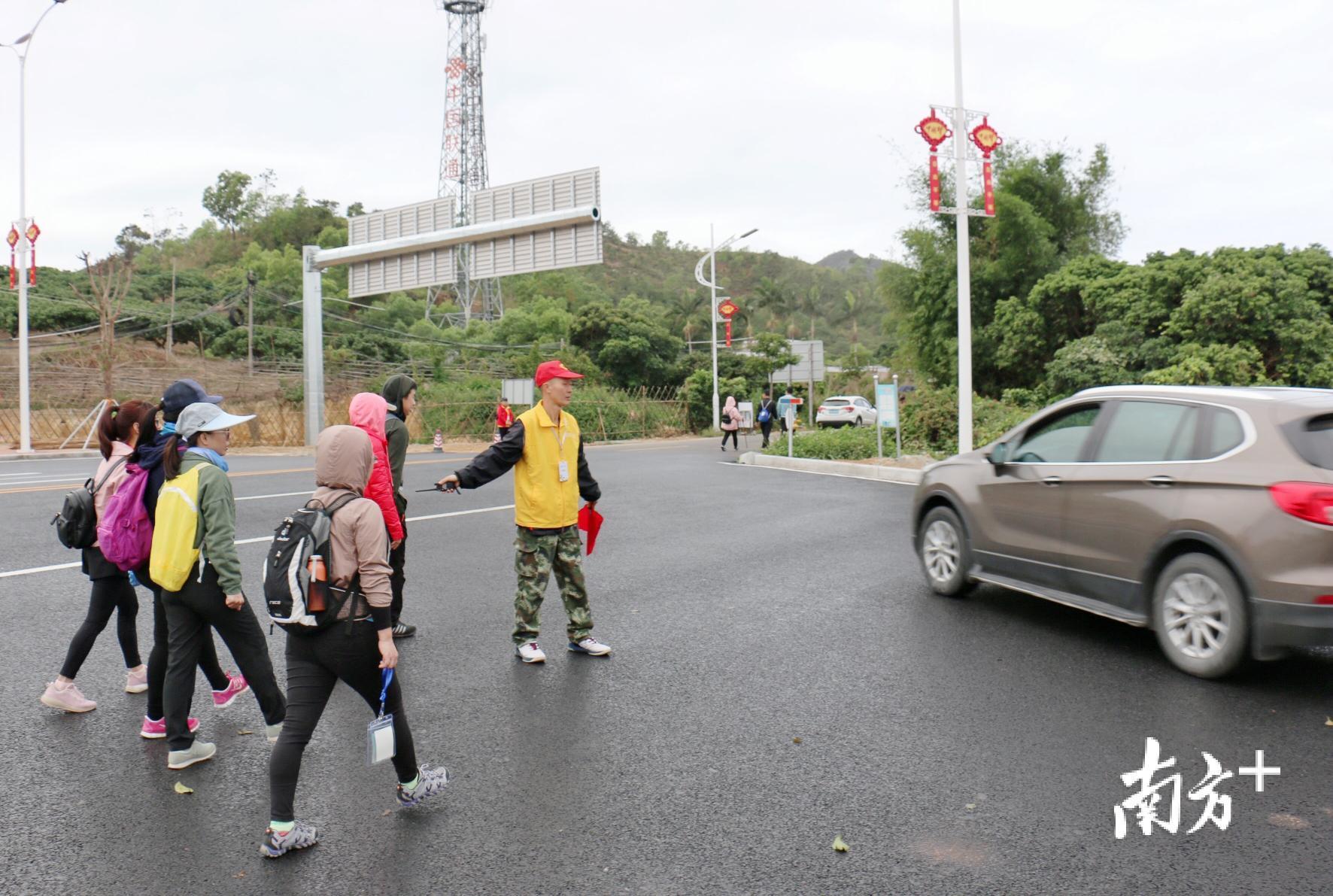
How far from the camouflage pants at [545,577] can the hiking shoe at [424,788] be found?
203cm

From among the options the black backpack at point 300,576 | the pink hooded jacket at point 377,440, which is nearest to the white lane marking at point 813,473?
the pink hooded jacket at point 377,440

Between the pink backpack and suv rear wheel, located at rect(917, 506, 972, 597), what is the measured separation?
534 centimetres

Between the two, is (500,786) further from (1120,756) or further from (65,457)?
(65,457)

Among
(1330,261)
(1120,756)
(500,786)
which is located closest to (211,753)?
(500,786)

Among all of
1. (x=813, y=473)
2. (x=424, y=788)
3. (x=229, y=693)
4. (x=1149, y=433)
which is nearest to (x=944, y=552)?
(x=1149, y=433)

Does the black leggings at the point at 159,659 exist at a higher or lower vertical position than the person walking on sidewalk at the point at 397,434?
lower

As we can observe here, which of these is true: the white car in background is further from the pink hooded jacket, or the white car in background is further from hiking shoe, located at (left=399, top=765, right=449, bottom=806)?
hiking shoe, located at (left=399, top=765, right=449, bottom=806)

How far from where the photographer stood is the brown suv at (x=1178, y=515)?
5031 mm

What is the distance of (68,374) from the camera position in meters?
37.8

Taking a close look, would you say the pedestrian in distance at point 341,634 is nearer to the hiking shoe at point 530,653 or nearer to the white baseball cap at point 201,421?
the white baseball cap at point 201,421

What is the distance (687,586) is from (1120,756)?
4.30 m

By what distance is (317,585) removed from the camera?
3.54 metres

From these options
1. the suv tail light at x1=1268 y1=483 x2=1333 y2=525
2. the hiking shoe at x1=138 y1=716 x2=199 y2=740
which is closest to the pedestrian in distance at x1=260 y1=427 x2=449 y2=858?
the hiking shoe at x1=138 y1=716 x2=199 y2=740

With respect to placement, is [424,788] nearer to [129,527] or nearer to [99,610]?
[129,527]
